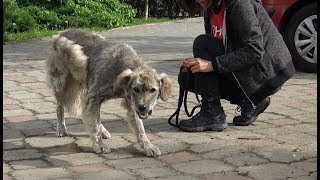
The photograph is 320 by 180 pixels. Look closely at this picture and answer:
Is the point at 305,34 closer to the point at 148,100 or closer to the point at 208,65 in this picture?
the point at 208,65

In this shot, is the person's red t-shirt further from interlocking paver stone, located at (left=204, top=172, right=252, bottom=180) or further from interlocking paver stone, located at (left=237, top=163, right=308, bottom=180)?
interlocking paver stone, located at (left=204, top=172, right=252, bottom=180)

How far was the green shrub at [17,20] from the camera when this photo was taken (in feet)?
52.3

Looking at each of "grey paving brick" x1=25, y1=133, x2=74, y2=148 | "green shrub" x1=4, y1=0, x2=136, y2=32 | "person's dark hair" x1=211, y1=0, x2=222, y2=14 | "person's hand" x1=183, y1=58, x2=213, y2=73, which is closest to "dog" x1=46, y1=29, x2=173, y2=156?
"grey paving brick" x1=25, y1=133, x2=74, y2=148

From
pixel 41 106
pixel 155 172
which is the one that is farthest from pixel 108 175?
pixel 41 106

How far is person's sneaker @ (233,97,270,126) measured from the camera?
6.00 m

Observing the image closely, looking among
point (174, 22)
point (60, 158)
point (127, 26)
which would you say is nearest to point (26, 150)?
point (60, 158)

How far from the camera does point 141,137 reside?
5.20 m

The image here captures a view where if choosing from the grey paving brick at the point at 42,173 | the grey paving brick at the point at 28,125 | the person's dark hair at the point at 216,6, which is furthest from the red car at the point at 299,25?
the grey paving brick at the point at 42,173

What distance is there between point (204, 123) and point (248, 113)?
481 millimetres

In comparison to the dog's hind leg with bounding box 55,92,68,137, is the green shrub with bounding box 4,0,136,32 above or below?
below

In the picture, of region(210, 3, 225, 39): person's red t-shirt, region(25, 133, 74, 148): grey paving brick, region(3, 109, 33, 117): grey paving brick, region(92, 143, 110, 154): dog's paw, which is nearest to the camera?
region(92, 143, 110, 154): dog's paw

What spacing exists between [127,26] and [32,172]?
13665mm

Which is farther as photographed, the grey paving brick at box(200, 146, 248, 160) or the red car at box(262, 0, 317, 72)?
the red car at box(262, 0, 317, 72)

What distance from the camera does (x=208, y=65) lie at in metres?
5.59
